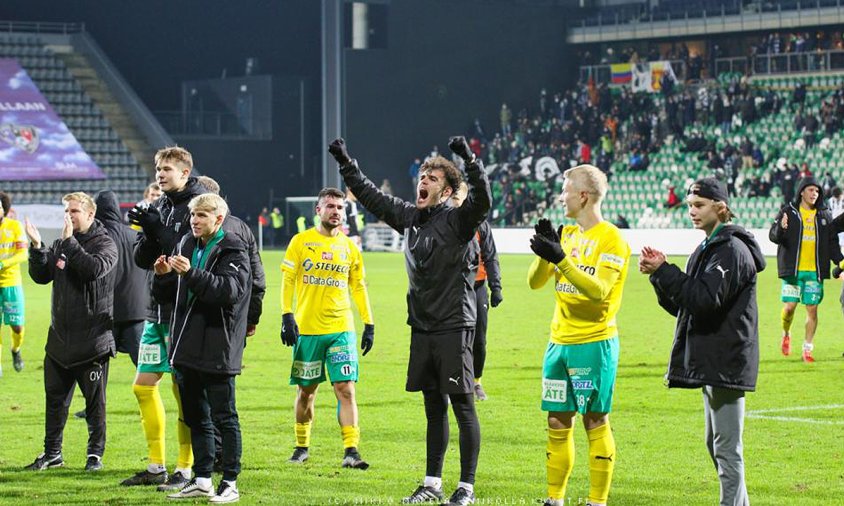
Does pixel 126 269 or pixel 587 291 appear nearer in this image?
pixel 587 291

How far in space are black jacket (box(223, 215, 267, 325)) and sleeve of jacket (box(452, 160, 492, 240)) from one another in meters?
1.38

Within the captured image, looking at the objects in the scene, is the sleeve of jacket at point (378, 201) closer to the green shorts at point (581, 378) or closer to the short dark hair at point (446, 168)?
the short dark hair at point (446, 168)

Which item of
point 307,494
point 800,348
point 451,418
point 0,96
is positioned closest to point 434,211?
point 307,494

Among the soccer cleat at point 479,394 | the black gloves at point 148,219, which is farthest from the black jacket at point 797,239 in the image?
the black gloves at point 148,219

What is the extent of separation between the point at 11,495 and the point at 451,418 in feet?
14.6

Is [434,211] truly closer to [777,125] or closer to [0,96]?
[777,125]

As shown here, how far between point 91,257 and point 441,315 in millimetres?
2802

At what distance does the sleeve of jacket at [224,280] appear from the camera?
25.2 feet

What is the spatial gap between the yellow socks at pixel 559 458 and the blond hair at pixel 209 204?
2373mm

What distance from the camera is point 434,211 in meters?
8.12

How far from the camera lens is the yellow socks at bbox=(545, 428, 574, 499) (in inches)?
290

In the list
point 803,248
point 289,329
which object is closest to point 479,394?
point 289,329

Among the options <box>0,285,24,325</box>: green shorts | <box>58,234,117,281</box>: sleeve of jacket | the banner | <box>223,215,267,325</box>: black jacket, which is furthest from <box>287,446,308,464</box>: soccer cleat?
the banner

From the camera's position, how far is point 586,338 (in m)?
7.28
